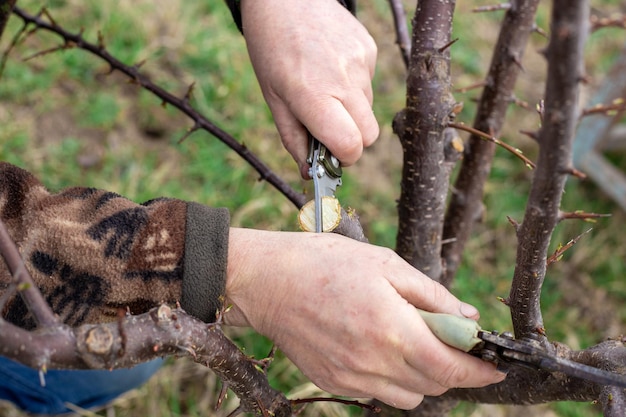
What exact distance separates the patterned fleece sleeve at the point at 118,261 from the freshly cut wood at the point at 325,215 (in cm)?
26

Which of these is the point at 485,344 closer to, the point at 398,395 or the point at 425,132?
the point at 398,395

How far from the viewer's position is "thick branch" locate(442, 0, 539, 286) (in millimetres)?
1861

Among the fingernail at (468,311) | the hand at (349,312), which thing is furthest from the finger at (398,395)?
the fingernail at (468,311)

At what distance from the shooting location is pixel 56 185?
312 centimetres

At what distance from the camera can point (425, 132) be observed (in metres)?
1.57

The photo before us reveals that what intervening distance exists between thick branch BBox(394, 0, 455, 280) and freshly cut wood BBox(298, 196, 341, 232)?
0.88 ft

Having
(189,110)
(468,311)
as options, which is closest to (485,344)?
(468,311)

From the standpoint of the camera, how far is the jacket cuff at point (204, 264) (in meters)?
1.28

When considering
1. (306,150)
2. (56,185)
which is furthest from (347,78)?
(56,185)

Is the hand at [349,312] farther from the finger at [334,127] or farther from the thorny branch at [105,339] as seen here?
the finger at [334,127]

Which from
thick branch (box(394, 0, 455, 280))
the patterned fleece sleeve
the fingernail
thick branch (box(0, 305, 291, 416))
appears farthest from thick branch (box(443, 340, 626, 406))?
the patterned fleece sleeve

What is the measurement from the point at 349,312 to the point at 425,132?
0.57m

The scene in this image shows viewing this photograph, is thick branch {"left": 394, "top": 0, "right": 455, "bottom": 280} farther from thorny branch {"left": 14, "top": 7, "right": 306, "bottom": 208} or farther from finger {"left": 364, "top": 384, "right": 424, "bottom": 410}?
finger {"left": 364, "top": 384, "right": 424, "bottom": 410}

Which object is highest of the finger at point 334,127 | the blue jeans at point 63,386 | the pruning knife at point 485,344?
the finger at point 334,127
